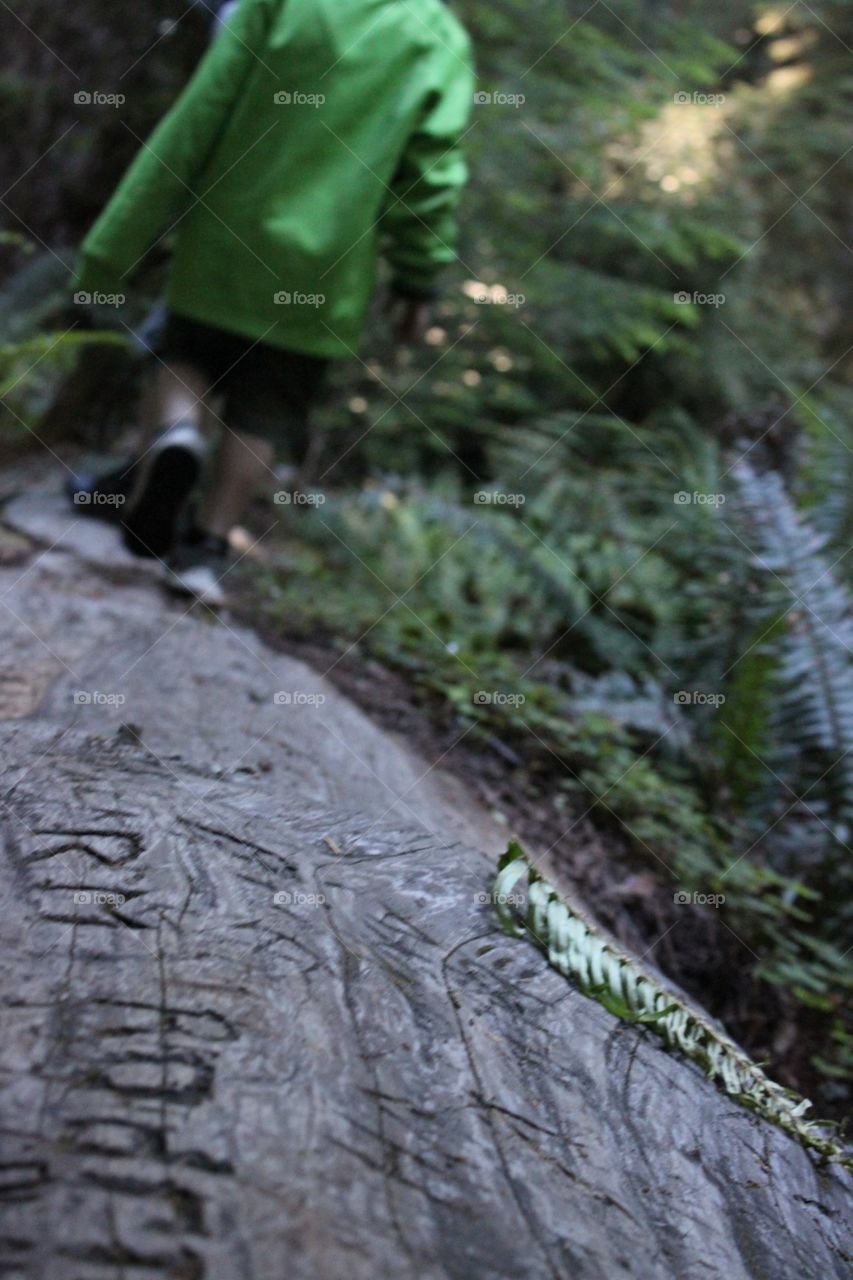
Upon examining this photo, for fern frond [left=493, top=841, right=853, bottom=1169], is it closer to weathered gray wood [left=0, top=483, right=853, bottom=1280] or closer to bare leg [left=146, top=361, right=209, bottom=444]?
weathered gray wood [left=0, top=483, right=853, bottom=1280]

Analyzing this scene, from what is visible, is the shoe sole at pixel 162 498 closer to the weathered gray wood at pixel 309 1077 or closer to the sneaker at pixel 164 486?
the sneaker at pixel 164 486

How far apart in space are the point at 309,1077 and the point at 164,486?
2475mm

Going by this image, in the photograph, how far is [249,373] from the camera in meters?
3.81

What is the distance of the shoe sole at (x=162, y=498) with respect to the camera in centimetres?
335

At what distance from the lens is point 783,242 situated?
29.2 feet

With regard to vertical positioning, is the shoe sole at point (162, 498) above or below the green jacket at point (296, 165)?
below

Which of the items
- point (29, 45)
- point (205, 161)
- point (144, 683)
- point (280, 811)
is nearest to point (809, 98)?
point (29, 45)

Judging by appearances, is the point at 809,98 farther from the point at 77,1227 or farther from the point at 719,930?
the point at 77,1227

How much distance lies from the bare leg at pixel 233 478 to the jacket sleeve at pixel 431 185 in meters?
0.77

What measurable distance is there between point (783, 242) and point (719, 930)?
7.53 m

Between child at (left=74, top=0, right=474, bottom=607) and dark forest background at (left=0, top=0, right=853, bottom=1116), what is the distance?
0.47m

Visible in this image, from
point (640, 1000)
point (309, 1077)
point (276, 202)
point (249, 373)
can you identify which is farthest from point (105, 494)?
point (309, 1077)

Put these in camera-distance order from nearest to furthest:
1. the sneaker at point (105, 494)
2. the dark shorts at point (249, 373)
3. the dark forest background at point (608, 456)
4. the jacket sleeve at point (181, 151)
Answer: the dark forest background at point (608, 456) < the jacket sleeve at point (181, 151) < the dark shorts at point (249, 373) < the sneaker at point (105, 494)

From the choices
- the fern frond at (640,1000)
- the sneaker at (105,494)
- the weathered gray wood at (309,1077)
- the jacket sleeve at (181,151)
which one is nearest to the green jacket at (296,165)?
the jacket sleeve at (181,151)
